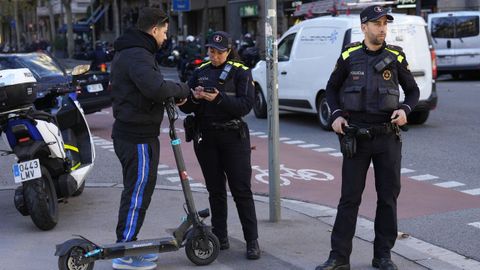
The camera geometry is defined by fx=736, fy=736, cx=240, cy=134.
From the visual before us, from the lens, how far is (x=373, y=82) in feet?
16.2

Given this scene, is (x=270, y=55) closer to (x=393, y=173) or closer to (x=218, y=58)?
(x=218, y=58)

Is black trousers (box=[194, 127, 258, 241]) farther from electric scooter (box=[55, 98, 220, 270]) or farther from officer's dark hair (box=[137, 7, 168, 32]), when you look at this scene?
officer's dark hair (box=[137, 7, 168, 32])

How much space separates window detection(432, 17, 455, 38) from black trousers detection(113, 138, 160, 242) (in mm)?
18830

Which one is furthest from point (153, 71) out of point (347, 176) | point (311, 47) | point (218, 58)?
point (311, 47)

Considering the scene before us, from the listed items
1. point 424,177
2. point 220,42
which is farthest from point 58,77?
point 220,42

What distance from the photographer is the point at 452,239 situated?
20.0 feet

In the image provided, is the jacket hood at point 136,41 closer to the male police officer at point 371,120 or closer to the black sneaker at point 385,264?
the male police officer at point 371,120

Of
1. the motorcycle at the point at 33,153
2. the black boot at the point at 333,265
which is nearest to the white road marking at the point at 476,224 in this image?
the black boot at the point at 333,265

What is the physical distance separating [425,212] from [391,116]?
2.41 meters

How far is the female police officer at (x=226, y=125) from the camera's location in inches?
215

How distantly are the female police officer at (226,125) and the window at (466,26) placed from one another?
59.4 ft

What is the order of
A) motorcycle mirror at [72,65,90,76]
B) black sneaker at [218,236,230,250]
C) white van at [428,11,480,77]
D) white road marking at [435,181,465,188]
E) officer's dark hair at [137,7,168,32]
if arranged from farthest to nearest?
1. white van at [428,11,480,77]
2. motorcycle mirror at [72,65,90,76]
3. white road marking at [435,181,465,188]
4. black sneaker at [218,236,230,250]
5. officer's dark hair at [137,7,168,32]

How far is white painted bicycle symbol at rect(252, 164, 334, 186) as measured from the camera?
8844 mm

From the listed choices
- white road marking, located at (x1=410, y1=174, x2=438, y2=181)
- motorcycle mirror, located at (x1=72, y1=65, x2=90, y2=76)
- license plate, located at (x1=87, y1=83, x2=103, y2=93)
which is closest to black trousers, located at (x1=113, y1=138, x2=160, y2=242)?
white road marking, located at (x1=410, y1=174, x2=438, y2=181)
